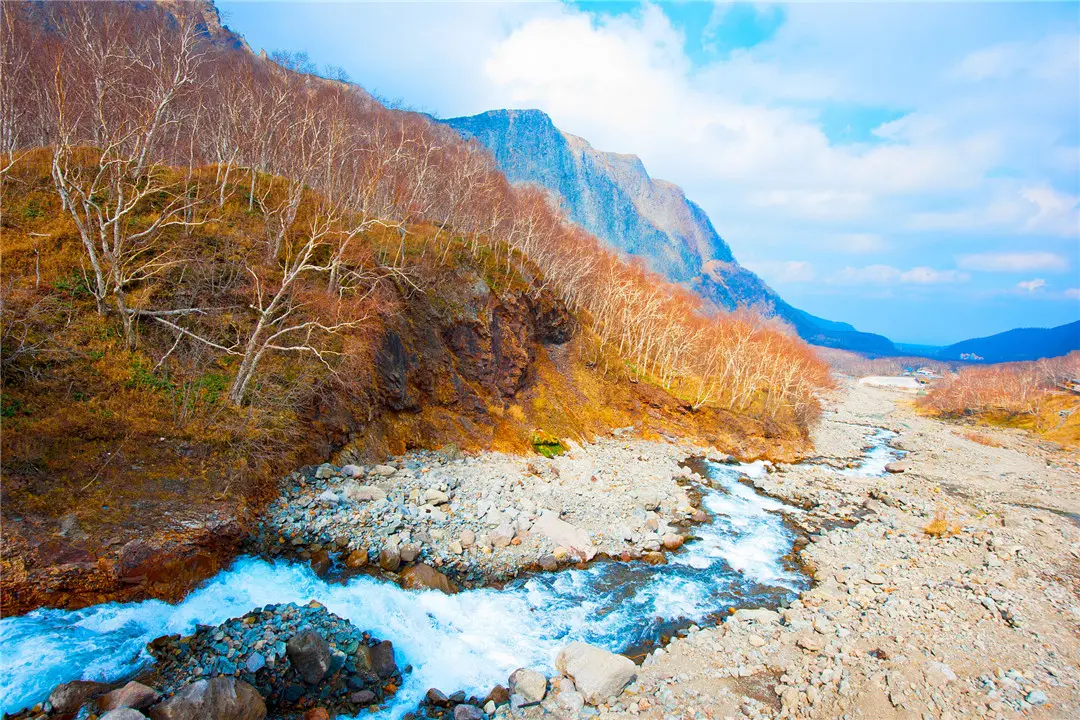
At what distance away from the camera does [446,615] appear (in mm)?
12945

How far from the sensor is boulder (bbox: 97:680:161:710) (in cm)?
783

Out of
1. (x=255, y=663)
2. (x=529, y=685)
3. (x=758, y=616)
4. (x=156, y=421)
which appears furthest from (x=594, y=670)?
(x=156, y=421)

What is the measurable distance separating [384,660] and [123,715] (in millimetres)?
4743

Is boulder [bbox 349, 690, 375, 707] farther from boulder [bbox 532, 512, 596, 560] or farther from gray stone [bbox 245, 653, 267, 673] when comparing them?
boulder [bbox 532, 512, 596, 560]

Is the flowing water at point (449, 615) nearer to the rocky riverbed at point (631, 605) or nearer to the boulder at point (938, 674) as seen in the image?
the rocky riverbed at point (631, 605)

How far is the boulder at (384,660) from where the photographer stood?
1049 centimetres

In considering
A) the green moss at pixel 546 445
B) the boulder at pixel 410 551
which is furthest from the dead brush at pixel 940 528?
the boulder at pixel 410 551

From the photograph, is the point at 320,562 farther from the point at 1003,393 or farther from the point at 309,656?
the point at 1003,393

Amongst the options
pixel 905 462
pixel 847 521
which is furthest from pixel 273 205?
pixel 905 462

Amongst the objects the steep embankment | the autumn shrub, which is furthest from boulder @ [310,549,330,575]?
the autumn shrub

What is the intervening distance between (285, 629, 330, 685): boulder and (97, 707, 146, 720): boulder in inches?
104

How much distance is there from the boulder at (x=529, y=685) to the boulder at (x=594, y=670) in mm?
748

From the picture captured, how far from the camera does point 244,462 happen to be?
15.0 meters

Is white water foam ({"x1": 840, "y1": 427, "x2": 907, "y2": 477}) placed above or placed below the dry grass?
below
